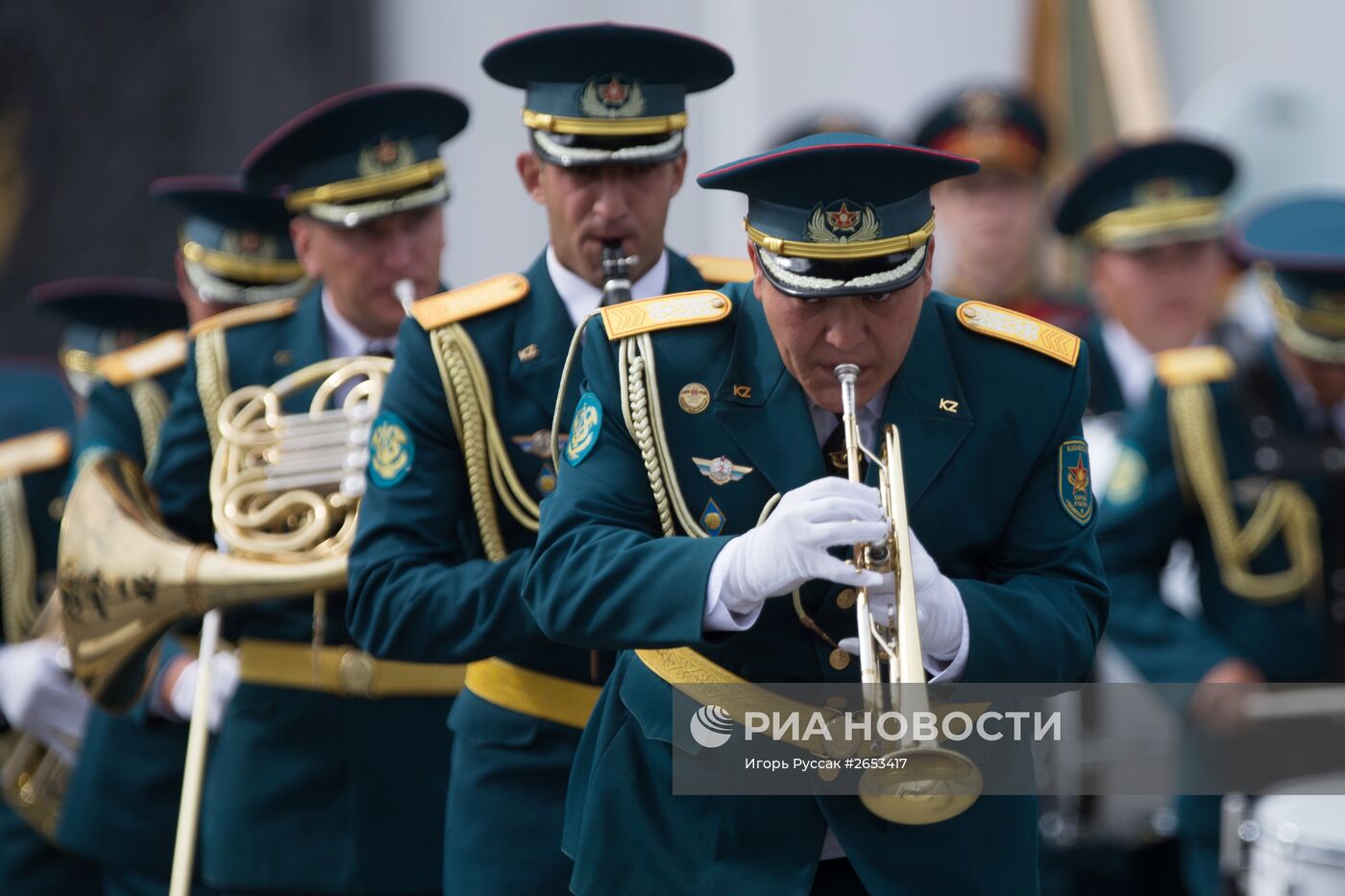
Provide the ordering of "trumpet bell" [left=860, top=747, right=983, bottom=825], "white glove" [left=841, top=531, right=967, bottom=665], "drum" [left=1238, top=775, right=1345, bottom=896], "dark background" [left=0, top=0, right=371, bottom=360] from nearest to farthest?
"trumpet bell" [left=860, top=747, right=983, bottom=825]
"white glove" [left=841, top=531, right=967, bottom=665]
"drum" [left=1238, top=775, right=1345, bottom=896]
"dark background" [left=0, top=0, right=371, bottom=360]

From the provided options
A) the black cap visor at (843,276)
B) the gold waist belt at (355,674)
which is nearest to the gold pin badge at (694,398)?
the black cap visor at (843,276)

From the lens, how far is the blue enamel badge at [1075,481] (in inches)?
134

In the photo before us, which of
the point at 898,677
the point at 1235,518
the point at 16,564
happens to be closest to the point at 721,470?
the point at 898,677

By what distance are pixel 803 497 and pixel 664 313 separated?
55cm

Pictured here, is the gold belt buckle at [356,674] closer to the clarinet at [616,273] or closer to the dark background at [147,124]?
the clarinet at [616,273]

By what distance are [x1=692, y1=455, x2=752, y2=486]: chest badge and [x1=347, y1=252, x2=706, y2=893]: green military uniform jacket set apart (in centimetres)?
57

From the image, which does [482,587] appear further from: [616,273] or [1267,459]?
[1267,459]

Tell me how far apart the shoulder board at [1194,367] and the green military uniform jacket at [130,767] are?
266 centimetres

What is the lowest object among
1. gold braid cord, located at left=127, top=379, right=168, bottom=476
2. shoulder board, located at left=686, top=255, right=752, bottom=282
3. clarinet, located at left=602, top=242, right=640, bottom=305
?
gold braid cord, located at left=127, top=379, right=168, bottom=476

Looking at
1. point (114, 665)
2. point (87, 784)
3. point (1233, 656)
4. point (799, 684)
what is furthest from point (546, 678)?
point (1233, 656)

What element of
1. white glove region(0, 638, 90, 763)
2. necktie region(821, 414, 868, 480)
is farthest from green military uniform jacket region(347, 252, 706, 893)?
white glove region(0, 638, 90, 763)

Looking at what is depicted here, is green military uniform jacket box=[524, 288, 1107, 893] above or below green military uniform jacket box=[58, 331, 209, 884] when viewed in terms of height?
above

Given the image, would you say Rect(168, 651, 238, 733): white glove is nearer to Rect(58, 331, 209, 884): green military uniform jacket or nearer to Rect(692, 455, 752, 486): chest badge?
Rect(58, 331, 209, 884): green military uniform jacket

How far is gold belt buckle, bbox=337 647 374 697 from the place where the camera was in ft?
15.7
